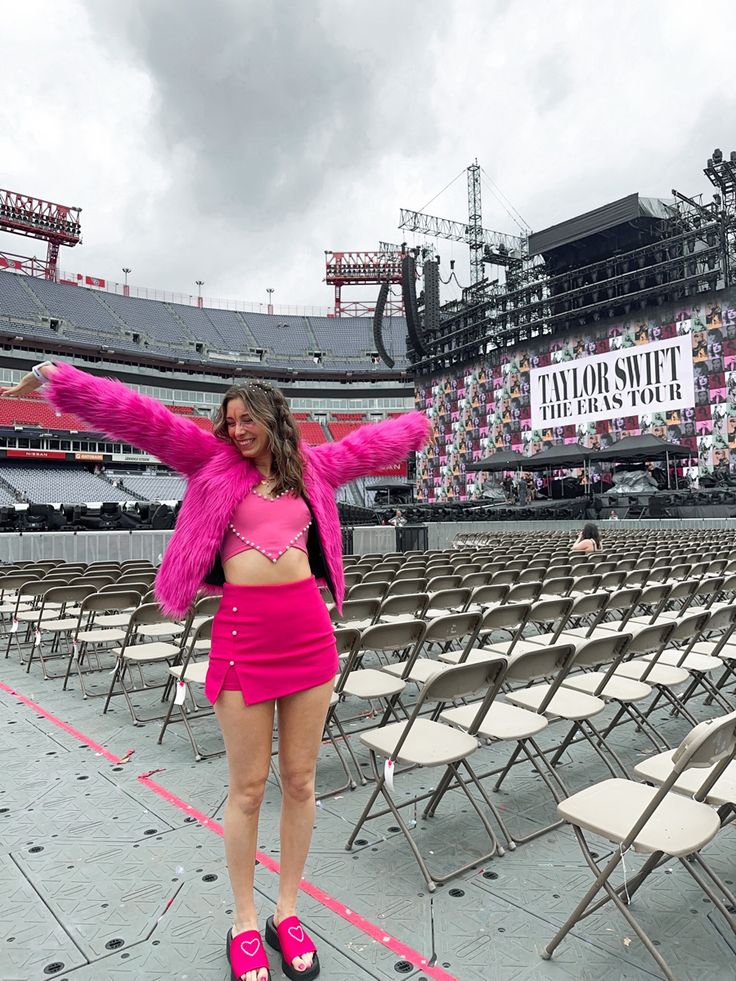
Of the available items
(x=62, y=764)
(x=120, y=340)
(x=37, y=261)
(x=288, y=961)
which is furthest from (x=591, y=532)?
(x=37, y=261)

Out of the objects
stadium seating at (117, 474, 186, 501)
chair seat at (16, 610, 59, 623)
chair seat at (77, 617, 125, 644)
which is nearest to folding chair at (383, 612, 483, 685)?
chair seat at (77, 617, 125, 644)

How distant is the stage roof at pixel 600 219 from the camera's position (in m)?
27.5

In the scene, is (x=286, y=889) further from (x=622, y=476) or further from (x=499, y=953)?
(x=622, y=476)

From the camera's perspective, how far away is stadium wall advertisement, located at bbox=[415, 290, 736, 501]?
79.6ft

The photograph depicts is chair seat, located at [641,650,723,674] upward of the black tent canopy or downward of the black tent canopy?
downward

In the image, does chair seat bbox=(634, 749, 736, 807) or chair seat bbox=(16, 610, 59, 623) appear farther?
chair seat bbox=(16, 610, 59, 623)

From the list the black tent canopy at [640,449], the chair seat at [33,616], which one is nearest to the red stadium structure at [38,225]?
the black tent canopy at [640,449]

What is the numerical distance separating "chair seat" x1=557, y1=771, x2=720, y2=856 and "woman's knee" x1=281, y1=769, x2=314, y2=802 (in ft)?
2.75

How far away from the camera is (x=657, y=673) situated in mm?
3766

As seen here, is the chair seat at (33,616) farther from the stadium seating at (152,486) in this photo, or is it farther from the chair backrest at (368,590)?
the stadium seating at (152,486)

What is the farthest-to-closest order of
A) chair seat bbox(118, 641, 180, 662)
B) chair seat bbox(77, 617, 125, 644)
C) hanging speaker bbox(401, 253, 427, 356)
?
hanging speaker bbox(401, 253, 427, 356)
chair seat bbox(77, 617, 125, 644)
chair seat bbox(118, 641, 180, 662)

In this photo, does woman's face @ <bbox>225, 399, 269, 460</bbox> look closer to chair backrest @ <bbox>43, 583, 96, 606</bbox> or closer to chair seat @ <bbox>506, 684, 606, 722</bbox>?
chair seat @ <bbox>506, 684, 606, 722</bbox>

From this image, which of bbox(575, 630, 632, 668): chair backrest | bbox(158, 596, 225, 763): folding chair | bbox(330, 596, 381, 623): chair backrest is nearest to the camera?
bbox(575, 630, 632, 668): chair backrest

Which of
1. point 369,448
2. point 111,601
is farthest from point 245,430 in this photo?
point 111,601
